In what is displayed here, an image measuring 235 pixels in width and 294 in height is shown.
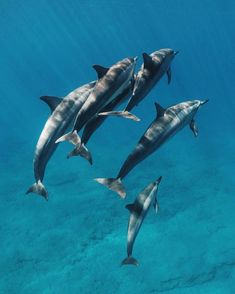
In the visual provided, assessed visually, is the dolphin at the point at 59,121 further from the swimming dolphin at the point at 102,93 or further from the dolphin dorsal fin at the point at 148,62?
the dolphin dorsal fin at the point at 148,62

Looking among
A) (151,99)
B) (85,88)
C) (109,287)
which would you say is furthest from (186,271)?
(151,99)

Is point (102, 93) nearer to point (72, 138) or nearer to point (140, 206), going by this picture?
point (72, 138)

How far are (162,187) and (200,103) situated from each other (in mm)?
12273

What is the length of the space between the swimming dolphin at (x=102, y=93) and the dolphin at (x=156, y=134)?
499mm

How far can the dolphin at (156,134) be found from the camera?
4.73 meters

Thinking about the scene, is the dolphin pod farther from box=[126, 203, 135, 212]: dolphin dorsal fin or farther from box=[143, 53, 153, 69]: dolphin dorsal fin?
box=[126, 203, 135, 212]: dolphin dorsal fin

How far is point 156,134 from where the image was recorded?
15.5 feet

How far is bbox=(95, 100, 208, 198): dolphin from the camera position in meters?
4.73

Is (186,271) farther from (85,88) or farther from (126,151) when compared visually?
(126,151)

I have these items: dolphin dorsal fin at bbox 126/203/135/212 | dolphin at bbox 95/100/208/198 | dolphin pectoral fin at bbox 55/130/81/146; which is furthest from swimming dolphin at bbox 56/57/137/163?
dolphin dorsal fin at bbox 126/203/135/212

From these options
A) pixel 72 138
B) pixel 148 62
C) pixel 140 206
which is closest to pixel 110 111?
pixel 72 138

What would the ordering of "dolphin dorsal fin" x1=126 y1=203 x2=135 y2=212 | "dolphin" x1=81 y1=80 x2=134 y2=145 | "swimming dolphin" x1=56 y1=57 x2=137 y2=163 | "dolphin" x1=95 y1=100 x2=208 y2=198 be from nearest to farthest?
"swimming dolphin" x1=56 y1=57 x2=137 y2=163 < "dolphin" x1=81 y1=80 x2=134 y2=145 < "dolphin" x1=95 y1=100 x2=208 y2=198 < "dolphin dorsal fin" x1=126 y1=203 x2=135 y2=212

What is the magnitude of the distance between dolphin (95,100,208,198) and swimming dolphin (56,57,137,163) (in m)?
0.50

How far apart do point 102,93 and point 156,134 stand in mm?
863
